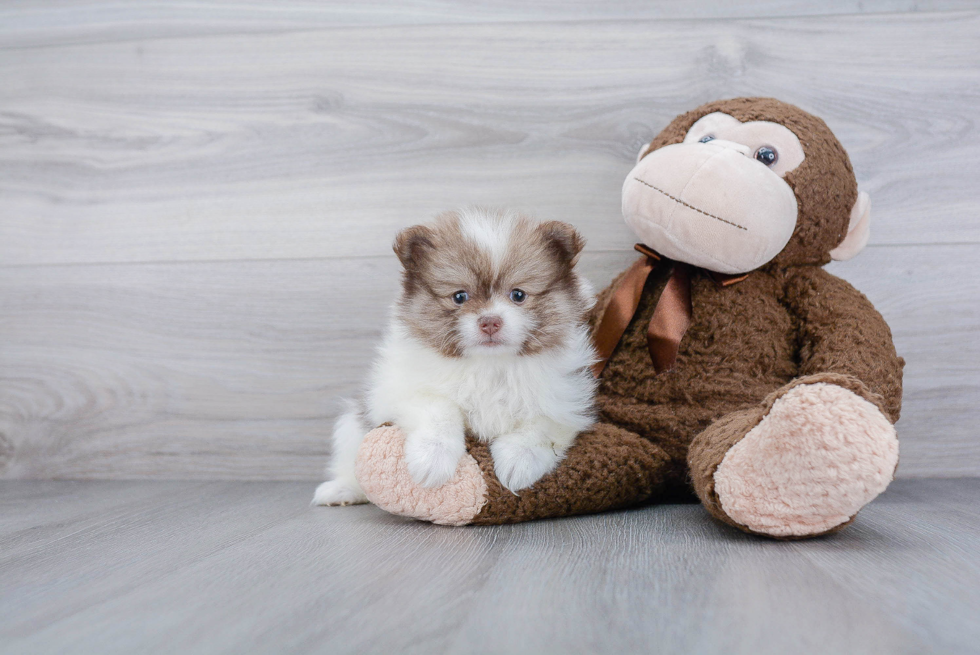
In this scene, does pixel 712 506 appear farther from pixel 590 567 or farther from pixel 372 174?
pixel 372 174

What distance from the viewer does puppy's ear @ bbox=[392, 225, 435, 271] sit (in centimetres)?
117

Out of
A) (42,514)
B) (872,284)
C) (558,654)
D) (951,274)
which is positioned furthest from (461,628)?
(951,274)

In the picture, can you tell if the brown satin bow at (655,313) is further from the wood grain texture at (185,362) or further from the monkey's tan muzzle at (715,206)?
the wood grain texture at (185,362)

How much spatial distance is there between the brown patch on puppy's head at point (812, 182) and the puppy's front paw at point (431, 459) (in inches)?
26.8

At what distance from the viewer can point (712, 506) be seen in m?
1.01

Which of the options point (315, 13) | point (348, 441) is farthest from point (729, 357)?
point (315, 13)

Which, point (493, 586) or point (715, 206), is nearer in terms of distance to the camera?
point (493, 586)

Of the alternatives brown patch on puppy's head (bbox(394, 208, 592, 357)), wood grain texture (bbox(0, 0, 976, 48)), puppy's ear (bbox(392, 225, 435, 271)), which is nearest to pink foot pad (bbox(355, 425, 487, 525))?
brown patch on puppy's head (bbox(394, 208, 592, 357))

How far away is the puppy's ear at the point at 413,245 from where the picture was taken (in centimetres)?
117

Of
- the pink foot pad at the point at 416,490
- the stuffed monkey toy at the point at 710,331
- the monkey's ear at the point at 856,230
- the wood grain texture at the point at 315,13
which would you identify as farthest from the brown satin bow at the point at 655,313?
the wood grain texture at the point at 315,13

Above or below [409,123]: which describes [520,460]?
below

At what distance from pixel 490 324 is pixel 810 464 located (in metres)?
0.49

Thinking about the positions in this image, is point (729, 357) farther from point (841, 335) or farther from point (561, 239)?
point (561, 239)

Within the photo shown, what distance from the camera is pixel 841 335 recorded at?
3.86 ft
